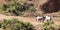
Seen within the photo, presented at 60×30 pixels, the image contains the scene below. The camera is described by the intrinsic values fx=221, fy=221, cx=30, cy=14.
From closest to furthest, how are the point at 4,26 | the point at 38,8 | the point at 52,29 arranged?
the point at 52,29 → the point at 4,26 → the point at 38,8

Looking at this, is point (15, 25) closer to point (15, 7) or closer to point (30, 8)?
point (15, 7)

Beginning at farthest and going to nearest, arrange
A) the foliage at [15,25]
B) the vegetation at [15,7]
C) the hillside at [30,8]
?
the vegetation at [15,7] < the hillside at [30,8] < the foliage at [15,25]

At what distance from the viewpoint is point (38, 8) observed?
76.3ft

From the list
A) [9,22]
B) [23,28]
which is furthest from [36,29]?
[9,22]

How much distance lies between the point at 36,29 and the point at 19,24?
1.15 meters

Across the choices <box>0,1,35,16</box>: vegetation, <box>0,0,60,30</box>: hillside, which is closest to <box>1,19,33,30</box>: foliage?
<box>0,0,60,30</box>: hillside

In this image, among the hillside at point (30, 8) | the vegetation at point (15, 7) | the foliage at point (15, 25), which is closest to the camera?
the foliage at point (15, 25)

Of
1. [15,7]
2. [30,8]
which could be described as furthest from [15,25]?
[30,8]

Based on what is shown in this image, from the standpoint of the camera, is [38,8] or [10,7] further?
[38,8]

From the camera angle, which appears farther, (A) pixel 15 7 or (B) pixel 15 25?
(A) pixel 15 7

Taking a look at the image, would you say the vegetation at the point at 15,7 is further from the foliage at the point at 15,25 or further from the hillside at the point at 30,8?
the foliage at the point at 15,25

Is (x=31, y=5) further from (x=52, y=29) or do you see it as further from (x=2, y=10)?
(x=52, y=29)

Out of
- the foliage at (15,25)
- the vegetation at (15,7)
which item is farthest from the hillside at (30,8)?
the foliage at (15,25)

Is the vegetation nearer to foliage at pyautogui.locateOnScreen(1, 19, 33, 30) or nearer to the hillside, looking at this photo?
the hillside
